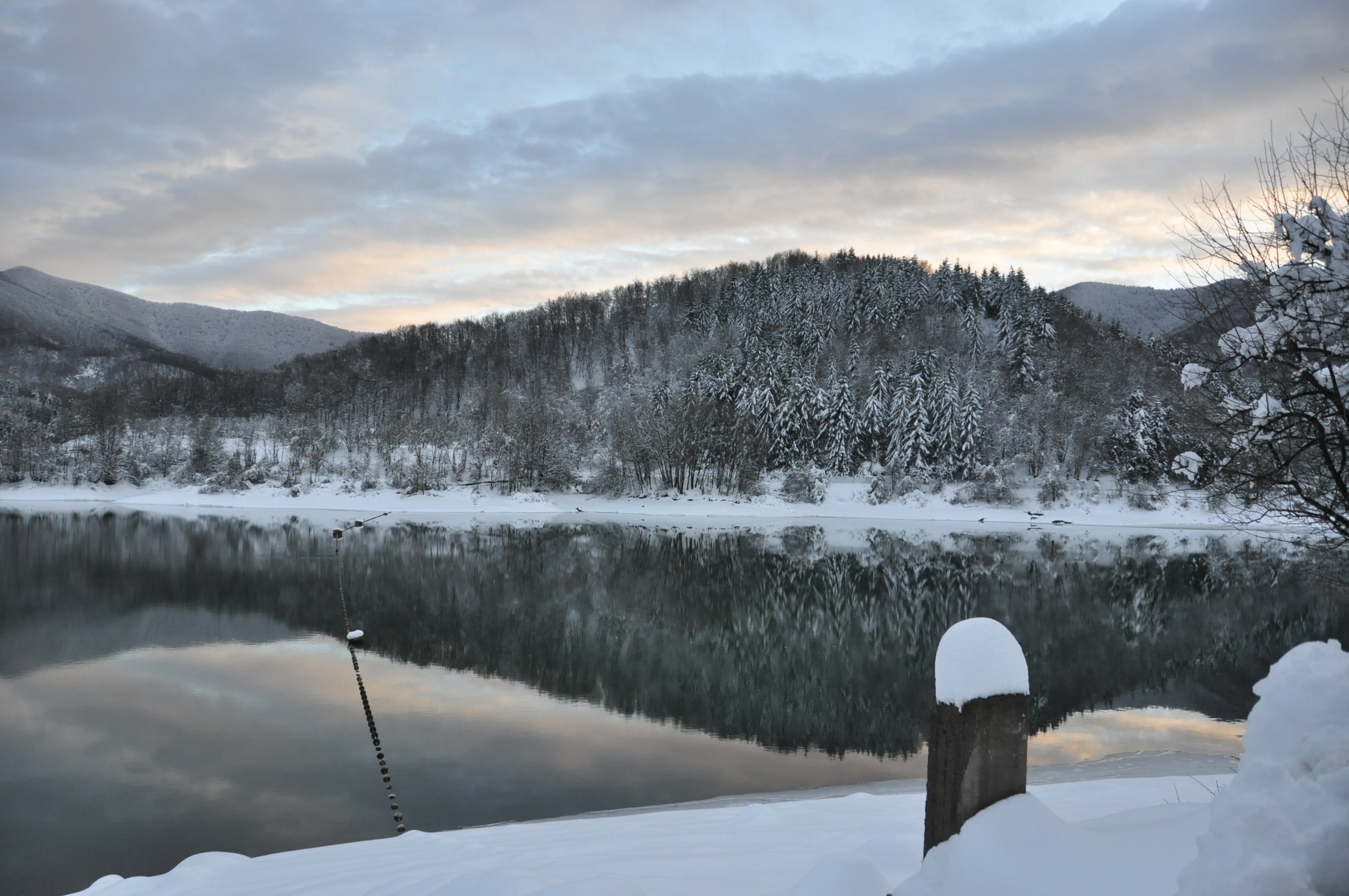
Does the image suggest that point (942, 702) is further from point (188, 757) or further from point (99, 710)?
point (99, 710)

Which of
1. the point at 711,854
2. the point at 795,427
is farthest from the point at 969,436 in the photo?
the point at 711,854

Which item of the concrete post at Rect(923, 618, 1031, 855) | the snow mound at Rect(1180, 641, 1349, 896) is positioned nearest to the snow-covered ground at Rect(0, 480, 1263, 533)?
the concrete post at Rect(923, 618, 1031, 855)

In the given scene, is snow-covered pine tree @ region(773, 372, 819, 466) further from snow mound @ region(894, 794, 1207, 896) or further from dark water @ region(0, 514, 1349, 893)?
snow mound @ region(894, 794, 1207, 896)

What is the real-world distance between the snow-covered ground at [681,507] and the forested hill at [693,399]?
6.79 ft

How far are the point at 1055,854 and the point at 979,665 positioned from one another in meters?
0.78

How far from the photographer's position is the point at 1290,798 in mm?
2334

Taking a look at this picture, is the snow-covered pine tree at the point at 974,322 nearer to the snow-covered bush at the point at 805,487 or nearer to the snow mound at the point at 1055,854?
the snow-covered bush at the point at 805,487

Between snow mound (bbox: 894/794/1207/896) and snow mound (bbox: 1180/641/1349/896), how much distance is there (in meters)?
0.51

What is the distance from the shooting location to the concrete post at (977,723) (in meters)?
3.36

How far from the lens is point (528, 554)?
33.4 m

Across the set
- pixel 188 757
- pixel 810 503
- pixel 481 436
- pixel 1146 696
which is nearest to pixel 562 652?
pixel 188 757

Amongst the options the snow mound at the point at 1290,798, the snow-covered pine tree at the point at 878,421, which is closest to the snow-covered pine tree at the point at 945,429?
the snow-covered pine tree at the point at 878,421

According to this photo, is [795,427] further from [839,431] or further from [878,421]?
[878,421]

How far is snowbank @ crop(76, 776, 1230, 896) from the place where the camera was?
11.1 ft
